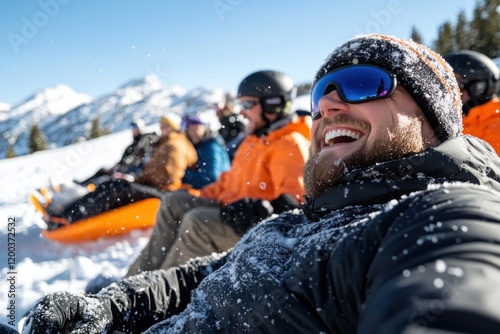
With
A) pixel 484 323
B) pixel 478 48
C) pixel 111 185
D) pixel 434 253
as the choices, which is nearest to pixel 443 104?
pixel 434 253

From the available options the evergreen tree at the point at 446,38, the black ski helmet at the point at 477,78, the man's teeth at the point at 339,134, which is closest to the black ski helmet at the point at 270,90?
the black ski helmet at the point at 477,78

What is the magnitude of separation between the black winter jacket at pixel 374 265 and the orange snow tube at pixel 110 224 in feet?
10.5

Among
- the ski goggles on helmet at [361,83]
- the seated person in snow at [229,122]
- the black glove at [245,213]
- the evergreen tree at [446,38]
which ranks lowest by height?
the evergreen tree at [446,38]

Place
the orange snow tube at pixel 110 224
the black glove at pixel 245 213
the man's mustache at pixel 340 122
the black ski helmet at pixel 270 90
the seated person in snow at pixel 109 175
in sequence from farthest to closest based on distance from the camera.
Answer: the seated person in snow at pixel 109 175, the orange snow tube at pixel 110 224, the black ski helmet at pixel 270 90, the black glove at pixel 245 213, the man's mustache at pixel 340 122

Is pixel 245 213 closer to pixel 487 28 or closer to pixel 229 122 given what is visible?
pixel 229 122

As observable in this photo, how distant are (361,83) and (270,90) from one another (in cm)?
242

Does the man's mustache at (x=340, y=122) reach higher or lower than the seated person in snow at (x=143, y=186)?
higher

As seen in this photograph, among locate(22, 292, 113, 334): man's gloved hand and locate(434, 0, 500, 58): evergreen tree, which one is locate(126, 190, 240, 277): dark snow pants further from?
locate(434, 0, 500, 58): evergreen tree

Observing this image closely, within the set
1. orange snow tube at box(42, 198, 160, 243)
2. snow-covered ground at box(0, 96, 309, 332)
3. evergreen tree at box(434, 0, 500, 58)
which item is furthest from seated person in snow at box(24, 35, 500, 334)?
evergreen tree at box(434, 0, 500, 58)

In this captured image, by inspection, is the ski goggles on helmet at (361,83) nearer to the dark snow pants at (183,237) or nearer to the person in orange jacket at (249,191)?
the person in orange jacket at (249,191)

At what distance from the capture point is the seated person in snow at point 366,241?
0.70 metres

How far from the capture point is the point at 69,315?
1.59 meters

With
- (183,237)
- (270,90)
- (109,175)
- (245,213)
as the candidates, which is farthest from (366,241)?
(109,175)

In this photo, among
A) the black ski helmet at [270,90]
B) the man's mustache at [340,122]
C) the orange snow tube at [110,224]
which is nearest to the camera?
the man's mustache at [340,122]
